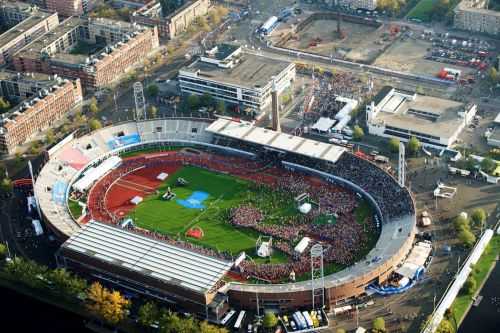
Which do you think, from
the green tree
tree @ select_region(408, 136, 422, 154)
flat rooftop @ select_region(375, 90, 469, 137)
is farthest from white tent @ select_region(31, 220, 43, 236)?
tree @ select_region(408, 136, 422, 154)

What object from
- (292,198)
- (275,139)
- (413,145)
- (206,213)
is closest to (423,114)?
(413,145)

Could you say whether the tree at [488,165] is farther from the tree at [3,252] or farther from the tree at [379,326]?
the tree at [3,252]

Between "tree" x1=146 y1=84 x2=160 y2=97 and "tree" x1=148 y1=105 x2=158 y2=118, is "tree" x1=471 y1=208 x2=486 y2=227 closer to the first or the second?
"tree" x1=148 y1=105 x2=158 y2=118

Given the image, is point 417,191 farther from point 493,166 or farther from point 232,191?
point 232,191

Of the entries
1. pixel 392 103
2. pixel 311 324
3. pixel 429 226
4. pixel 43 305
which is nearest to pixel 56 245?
pixel 43 305

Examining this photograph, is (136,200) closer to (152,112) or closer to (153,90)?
(152,112)

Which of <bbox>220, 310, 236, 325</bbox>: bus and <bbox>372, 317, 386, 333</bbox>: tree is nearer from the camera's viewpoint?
<bbox>372, 317, 386, 333</bbox>: tree

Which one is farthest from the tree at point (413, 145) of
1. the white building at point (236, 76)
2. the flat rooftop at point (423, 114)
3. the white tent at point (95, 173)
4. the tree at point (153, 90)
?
the tree at point (153, 90)
